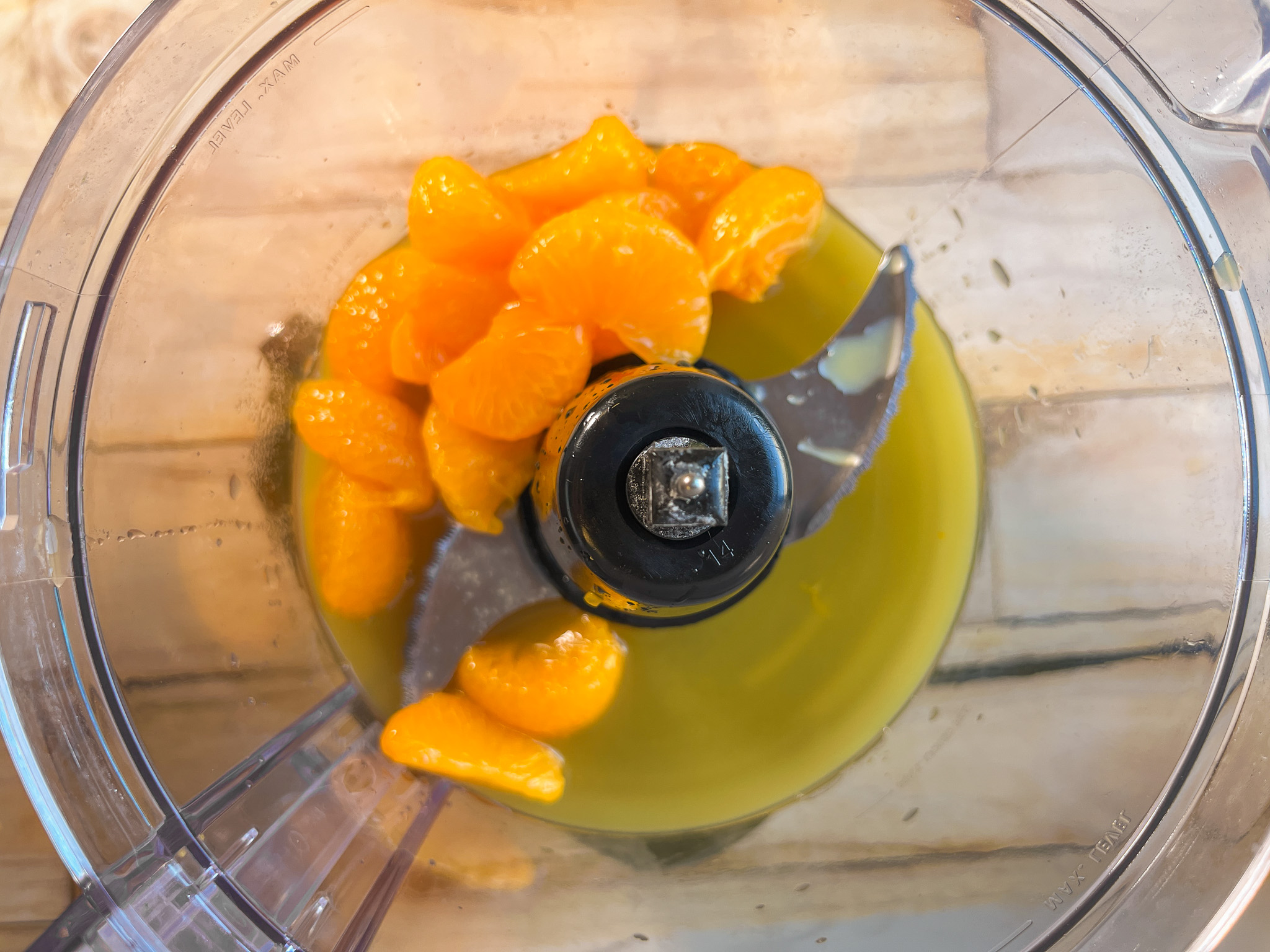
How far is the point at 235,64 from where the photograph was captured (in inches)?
34.5

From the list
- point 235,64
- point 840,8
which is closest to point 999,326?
point 840,8

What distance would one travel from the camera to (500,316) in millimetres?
813

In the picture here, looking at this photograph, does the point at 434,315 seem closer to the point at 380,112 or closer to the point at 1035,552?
the point at 380,112

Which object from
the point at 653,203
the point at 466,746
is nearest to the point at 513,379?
the point at 653,203

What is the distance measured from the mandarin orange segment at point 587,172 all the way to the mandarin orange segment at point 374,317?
154 millimetres

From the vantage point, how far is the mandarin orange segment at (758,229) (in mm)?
902

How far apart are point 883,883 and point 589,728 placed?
1.31ft

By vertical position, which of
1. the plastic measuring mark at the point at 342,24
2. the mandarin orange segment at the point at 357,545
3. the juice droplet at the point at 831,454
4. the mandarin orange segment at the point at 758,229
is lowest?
the mandarin orange segment at the point at 357,545

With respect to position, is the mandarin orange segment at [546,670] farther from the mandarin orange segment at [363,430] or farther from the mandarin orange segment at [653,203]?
the mandarin orange segment at [653,203]

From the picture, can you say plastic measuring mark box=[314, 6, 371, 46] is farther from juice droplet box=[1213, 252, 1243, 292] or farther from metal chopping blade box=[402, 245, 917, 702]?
juice droplet box=[1213, 252, 1243, 292]

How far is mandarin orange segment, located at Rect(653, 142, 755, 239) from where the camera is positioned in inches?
37.5

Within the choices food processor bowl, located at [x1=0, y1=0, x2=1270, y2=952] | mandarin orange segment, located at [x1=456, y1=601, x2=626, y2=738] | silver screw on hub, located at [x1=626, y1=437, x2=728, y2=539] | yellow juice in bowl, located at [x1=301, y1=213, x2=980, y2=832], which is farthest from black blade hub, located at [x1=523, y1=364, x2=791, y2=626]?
food processor bowl, located at [x1=0, y1=0, x2=1270, y2=952]

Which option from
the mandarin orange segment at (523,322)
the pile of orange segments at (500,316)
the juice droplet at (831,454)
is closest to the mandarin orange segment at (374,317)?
the pile of orange segments at (500,316)

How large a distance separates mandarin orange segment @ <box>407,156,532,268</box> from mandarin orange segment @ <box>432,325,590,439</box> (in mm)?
139
